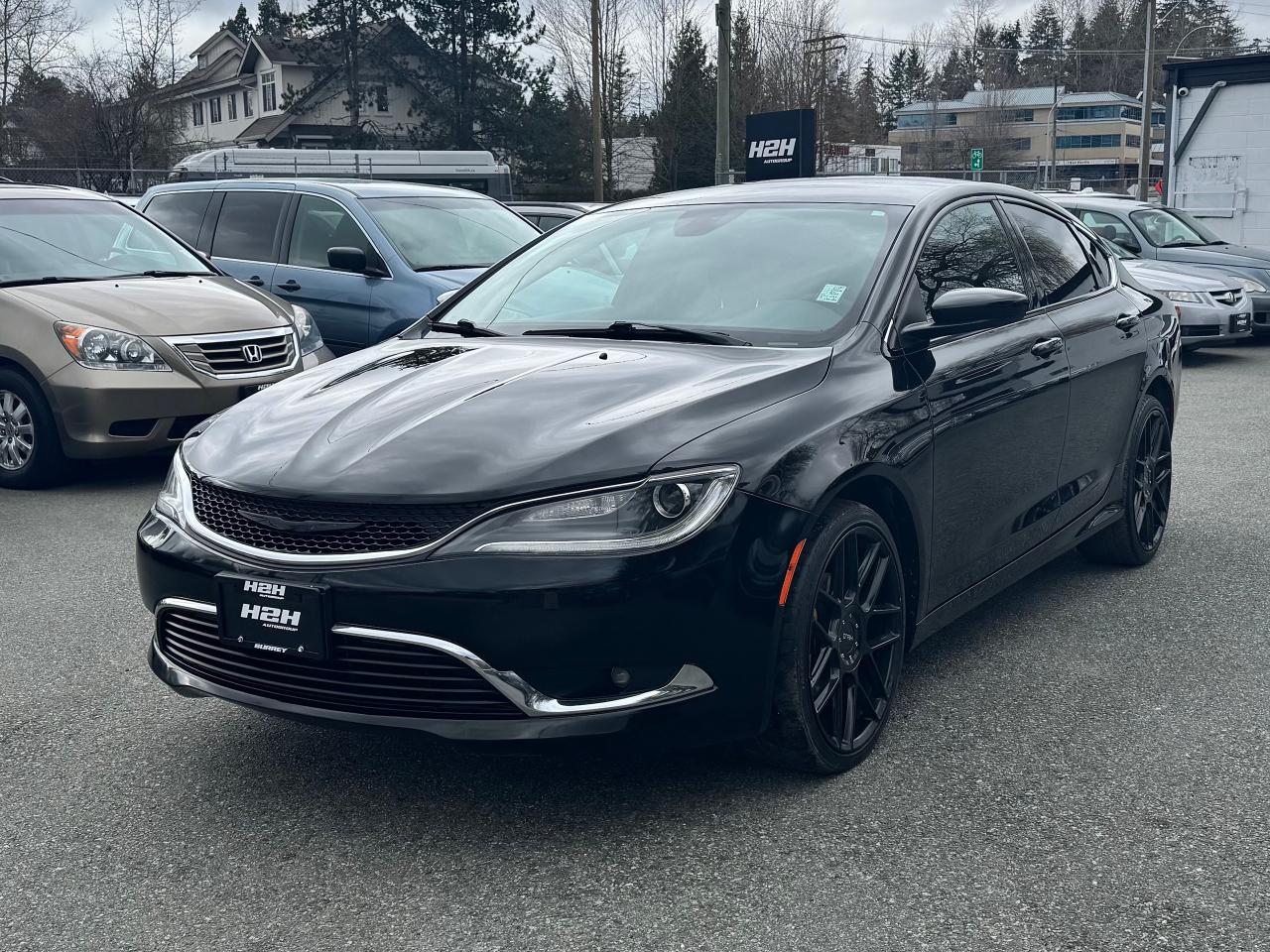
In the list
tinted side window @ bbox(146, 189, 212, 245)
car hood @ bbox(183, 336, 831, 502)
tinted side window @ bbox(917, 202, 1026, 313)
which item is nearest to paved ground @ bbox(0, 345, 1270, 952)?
car hood @ bbox(183, 336, 831, 502)

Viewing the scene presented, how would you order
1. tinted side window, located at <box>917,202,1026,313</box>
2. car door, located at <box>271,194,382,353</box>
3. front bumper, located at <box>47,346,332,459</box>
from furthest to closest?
car door, located at <box>271,194,382,353</box>, front bumper, located at <box>47,346,332,459</box>, tinted side window, located at <box>917,202,1026,313</box>

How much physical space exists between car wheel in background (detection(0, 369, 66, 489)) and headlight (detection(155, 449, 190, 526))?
4448 millimetres

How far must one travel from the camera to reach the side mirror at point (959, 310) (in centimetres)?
398

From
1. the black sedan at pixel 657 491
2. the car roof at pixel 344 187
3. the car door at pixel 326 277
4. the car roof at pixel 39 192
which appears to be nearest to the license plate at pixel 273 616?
the black sedan at pixel 657 491

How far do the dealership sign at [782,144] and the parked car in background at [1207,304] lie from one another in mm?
7286

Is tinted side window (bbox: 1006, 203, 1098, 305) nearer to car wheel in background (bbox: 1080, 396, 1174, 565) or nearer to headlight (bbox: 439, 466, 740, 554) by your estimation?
car wheel in background (bbox: 1080, 396, 1174, 565)

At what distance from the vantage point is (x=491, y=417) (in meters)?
3.42

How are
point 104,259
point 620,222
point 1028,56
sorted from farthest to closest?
point 1028,56
point 104,259
point 620,222

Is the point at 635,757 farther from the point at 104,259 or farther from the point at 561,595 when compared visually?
the point at 104,259

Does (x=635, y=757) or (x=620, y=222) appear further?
(x=620, y=222)

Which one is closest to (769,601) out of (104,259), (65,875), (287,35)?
(65,875)

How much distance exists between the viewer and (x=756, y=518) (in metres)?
3.21

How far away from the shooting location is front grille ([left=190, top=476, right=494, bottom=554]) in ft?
10.2

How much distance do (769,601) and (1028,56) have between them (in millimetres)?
107904
